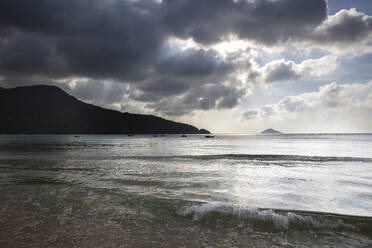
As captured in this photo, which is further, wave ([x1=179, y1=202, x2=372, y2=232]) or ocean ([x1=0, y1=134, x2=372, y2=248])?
wave ([x1=179, y1=202, x2=372, y2=232])

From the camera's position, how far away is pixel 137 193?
13.3m

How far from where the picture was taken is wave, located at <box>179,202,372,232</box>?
27.7 feet

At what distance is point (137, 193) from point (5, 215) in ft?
20.3

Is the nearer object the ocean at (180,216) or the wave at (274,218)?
the ocean at (180,216)

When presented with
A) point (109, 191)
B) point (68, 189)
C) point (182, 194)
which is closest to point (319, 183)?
point (182, 194)

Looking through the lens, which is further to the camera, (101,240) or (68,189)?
(68,189)

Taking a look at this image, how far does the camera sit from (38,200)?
11.5 m

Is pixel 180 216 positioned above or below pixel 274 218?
below

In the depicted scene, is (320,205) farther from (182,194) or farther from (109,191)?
(109,191)

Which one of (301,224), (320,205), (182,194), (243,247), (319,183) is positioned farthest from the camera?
(319,183)

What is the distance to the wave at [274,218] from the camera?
27.7 feet

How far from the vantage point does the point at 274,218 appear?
9.02m

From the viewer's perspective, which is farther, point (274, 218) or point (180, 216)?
point (180, 216)

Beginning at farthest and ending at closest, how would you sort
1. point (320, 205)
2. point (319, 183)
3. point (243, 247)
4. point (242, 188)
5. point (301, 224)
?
point (319, 183) → point (242, 188) → point (320, 205) → point (301, 224) → point (243, 247)
